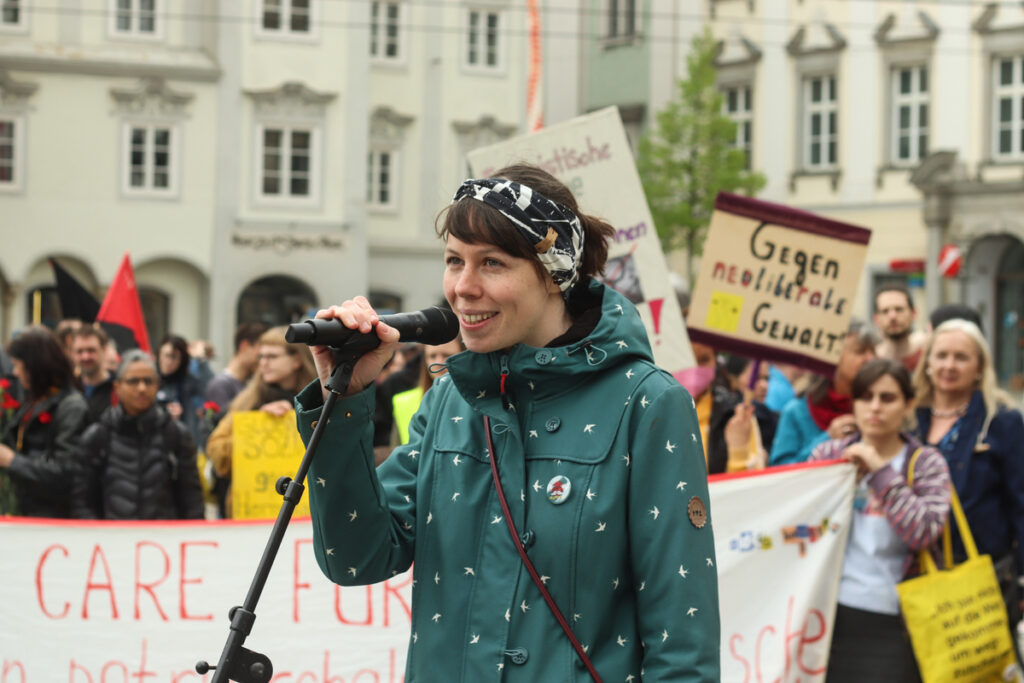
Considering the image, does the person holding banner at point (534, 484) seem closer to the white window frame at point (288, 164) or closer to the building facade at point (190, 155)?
the building facade at point (190, 155)

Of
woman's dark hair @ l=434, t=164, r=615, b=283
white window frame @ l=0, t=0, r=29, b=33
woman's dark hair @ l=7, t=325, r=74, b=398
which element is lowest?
woman's dark hair @ l=7, t=325, r=74, b=398

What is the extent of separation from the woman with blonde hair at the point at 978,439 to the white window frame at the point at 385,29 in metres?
30.0

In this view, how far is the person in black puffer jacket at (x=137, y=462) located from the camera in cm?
660

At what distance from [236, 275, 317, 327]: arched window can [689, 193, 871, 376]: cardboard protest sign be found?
2630cm

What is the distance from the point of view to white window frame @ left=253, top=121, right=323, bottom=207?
31828mm

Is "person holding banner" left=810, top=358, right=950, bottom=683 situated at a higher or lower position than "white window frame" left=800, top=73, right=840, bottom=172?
lower

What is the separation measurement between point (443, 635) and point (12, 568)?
3.09 m

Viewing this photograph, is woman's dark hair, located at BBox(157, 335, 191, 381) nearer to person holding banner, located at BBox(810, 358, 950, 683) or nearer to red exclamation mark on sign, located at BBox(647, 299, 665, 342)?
red exclamation mark on sign, located at BBox(647, 299, 665, 342)

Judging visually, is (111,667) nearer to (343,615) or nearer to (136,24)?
(343,615)

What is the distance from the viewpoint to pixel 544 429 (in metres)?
2.60

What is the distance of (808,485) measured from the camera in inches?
216

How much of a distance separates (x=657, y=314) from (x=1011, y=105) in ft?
92.8

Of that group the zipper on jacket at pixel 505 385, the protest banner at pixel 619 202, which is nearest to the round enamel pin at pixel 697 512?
the zipper on jacket at pixel 505 385

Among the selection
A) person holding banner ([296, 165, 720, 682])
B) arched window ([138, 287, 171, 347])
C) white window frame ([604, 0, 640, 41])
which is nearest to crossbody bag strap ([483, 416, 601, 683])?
person holding banner ([296, 165, 720, 682])
